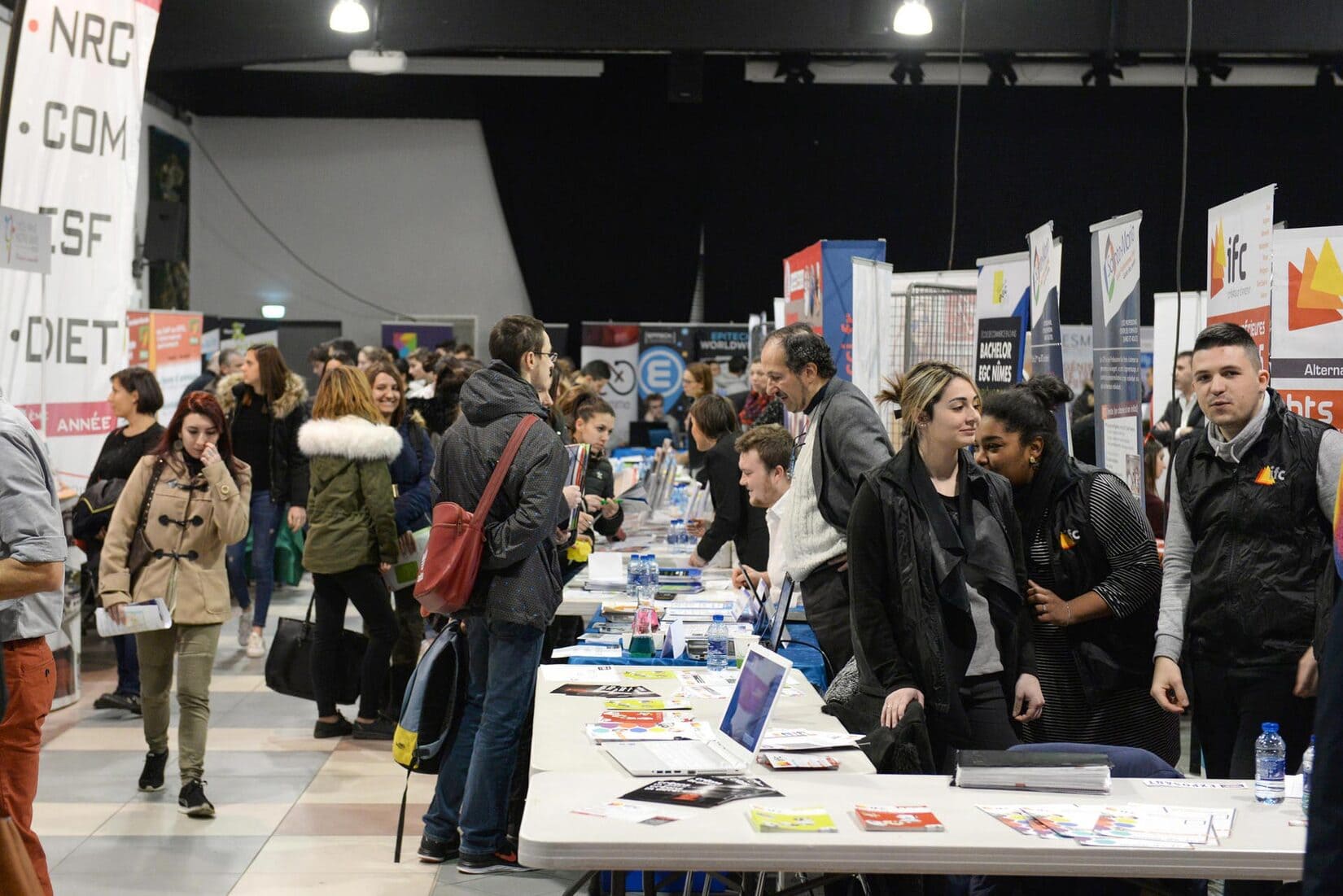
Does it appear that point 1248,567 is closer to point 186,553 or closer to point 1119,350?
point 1119,350

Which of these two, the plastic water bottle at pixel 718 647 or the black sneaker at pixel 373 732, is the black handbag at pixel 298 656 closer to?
the black sneaker at pixel 373 732

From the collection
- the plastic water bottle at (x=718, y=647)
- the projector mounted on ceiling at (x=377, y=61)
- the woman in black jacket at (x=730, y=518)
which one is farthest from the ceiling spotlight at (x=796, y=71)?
the plastic water bottle at (x=718, y=647)

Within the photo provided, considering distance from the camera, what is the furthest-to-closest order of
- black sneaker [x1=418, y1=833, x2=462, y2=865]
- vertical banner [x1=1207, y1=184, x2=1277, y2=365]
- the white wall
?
the white wall → black sneaker [x1=418, y1=833, x2=462, y2=865] → vertical banner [x1=1207, y1=184, x2=1277, y2=365]

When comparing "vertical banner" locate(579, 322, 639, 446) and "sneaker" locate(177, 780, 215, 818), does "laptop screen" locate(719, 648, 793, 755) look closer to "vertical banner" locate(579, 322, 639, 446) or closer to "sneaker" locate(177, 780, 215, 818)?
"sneaker" locate(177, 780, 215, 818)

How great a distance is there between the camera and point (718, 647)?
11.9 feet

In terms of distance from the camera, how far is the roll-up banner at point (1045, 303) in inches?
193

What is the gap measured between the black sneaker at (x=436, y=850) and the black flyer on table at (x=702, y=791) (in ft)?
6.24

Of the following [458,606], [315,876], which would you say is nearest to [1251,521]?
[458,606]

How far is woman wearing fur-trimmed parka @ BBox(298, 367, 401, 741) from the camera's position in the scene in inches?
209

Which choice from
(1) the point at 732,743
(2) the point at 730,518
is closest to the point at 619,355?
(2) the point at 730,518

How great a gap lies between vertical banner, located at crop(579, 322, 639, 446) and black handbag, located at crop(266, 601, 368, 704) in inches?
389

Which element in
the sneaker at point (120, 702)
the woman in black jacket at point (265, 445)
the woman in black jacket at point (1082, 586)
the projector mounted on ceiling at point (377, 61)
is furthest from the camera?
the projector mounted on ceiling at point (377, 61)

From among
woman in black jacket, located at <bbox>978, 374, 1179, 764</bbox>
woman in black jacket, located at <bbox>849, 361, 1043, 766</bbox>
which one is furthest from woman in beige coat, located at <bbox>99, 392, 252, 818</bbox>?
woman in black jacket, located at <bbox>978, 374, 1179, 764</bbox>

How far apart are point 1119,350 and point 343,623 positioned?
10.2ft
